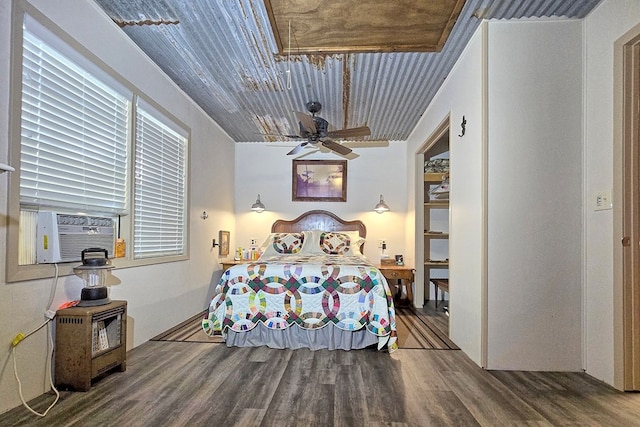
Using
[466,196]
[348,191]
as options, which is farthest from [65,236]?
[348,191]

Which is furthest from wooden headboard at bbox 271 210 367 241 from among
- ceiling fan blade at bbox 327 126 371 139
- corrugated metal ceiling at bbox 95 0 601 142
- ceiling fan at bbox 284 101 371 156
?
ceiling fan blade at bbox 327 126 371 139

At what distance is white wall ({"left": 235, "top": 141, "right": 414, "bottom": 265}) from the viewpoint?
5.76 metres

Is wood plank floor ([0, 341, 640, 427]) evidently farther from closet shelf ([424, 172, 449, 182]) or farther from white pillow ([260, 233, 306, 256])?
closet shelf ([424, 172, 449, 182])

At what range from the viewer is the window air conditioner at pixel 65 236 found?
6.98 feet

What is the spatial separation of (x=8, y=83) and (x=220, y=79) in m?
1.98

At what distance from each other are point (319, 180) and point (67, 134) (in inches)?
153

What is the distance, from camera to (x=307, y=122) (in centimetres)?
361

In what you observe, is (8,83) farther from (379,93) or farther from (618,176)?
(618,176)

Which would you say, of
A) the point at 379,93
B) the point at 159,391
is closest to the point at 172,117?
the point at 379,93

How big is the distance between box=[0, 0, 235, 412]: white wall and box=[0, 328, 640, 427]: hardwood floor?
0.33 m

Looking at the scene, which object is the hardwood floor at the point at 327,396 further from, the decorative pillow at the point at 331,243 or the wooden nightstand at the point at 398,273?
the decorative pillow at the point at 331,243

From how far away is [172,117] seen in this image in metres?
3.73

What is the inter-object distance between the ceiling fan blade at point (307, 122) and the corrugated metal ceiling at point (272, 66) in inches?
16.6

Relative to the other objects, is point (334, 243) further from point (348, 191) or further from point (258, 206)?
point (258, 206)
